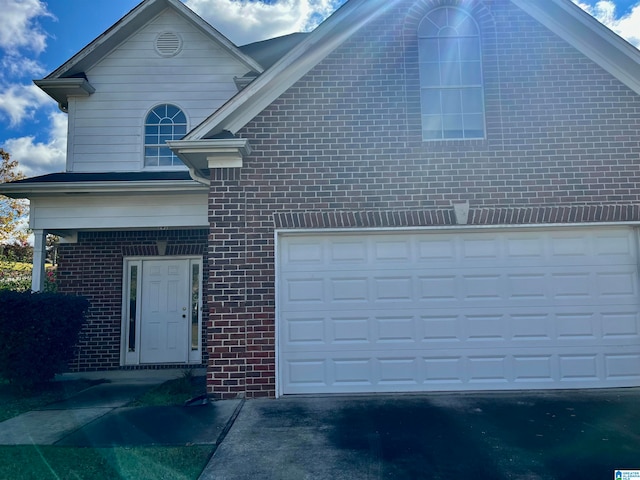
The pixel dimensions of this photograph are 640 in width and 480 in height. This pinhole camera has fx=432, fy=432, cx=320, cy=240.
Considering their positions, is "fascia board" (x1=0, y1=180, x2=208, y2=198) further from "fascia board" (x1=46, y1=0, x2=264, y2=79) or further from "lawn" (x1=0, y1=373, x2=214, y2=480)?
"lawn" (x1=0, y1=373, x2=214, y2=480)

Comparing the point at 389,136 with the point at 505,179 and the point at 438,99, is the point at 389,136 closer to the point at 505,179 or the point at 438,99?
the point at 438,99

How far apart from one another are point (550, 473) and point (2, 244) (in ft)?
87.3

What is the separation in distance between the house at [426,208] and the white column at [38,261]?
11.9 feet

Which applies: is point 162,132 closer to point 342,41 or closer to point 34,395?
point 342,41

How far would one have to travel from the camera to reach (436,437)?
457 centimetres

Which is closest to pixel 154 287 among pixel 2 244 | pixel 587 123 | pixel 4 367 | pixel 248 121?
pixel 4 367

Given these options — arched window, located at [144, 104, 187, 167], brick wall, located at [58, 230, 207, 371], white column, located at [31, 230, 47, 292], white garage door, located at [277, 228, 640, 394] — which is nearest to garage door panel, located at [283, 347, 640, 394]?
white garage door, located at [277, 228, 640, 394]

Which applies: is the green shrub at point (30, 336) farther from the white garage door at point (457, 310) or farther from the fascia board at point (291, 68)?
the white garage door at point (457, 310)

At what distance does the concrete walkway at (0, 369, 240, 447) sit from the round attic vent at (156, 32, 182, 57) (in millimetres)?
7203

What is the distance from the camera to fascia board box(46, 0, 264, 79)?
30.1 ft

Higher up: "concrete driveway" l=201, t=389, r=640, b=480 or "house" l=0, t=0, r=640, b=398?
"house" l=0, t=0, r=640, b=398

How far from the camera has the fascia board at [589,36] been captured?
627cm

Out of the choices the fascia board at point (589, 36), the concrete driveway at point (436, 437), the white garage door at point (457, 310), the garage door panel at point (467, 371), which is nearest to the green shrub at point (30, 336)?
the concrete driveway at point (436, 437)

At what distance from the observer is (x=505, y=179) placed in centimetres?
A: 642
